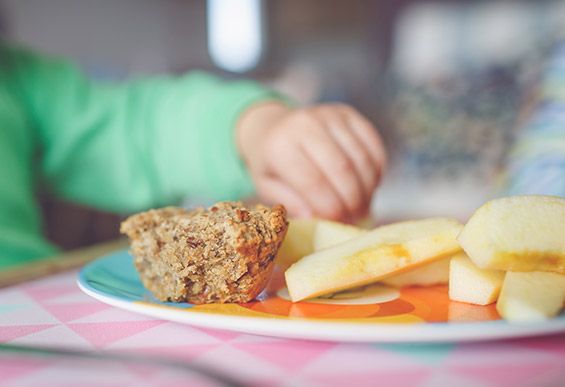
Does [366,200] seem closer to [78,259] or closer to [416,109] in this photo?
[78,259]

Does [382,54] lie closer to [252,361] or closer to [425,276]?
[425,276]

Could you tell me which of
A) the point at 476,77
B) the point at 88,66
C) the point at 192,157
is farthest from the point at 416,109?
the point at 192,157

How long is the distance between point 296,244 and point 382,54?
3.57 meters

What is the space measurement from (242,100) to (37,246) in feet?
1.31

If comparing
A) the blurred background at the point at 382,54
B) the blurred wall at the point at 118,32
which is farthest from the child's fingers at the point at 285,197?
the blurred wall at the point at 118,32

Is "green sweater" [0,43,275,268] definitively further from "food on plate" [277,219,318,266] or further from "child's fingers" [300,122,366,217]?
"food on plate" [277,219,318,266]

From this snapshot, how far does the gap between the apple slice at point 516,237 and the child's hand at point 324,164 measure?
28cm

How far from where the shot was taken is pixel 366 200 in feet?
2.20

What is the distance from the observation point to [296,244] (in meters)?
0.47

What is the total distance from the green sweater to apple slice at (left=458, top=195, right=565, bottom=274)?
0.66 metres

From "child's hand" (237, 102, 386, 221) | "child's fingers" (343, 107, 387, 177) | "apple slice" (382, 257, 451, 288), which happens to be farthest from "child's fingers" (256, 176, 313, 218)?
"apple slice" (382, 257, 451, 288)

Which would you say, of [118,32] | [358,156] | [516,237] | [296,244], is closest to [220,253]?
[296,244]

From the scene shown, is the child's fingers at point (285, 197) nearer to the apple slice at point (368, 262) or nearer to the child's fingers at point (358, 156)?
the child's fingers at point (358, 156)

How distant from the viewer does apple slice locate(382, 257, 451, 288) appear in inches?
17.3
